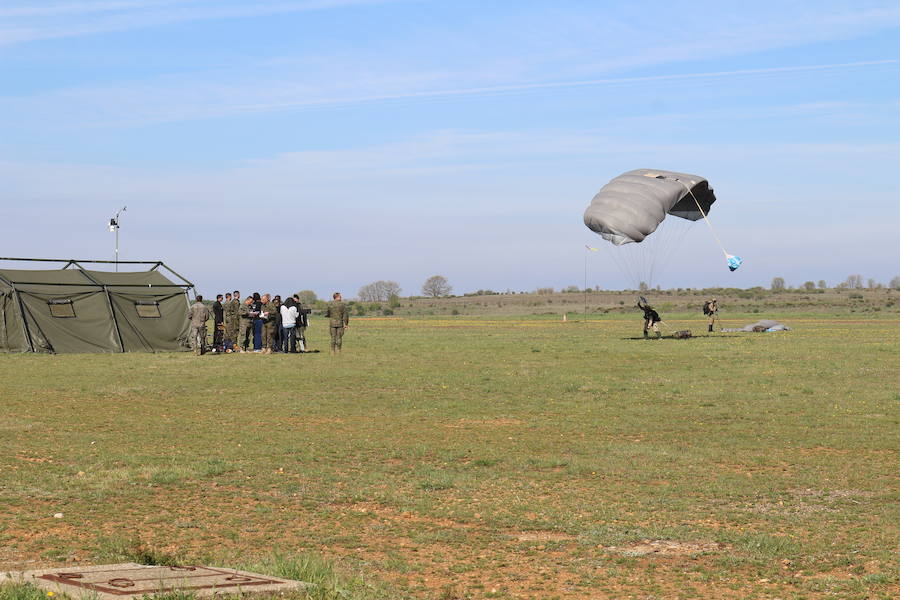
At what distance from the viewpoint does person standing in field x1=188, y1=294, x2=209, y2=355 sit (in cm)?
3322

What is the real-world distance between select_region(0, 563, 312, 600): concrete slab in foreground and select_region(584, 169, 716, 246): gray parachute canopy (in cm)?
3102

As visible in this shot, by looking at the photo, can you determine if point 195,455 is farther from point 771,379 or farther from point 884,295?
point 884,295

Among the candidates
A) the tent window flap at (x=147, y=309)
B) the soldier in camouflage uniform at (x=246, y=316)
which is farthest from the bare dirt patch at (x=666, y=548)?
the tent window flap at (x=147, y=309)

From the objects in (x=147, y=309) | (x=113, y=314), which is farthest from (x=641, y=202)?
(x=113, y=314)

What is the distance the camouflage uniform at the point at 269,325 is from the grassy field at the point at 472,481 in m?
9.46

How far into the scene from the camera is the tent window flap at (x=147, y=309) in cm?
3525

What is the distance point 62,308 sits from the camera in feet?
112

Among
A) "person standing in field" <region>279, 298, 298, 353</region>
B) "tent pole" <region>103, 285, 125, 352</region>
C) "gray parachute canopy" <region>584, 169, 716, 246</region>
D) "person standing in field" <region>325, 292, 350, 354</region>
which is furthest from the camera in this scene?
"gray parachute canopy" <region>584, 169, 716, 246</region>

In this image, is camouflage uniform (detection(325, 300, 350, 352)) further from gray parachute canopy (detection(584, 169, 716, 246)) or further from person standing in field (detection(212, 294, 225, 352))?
gray parachute canopy (detection(584, 169, 716, 246))

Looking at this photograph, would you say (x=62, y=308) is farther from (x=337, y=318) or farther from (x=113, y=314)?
(x=337, y=318)

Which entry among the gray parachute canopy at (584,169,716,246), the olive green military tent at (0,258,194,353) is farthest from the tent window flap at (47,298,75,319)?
the gray parachute canopy at (584,169,716,246)

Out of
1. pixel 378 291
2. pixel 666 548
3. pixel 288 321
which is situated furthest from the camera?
pixel 378 291

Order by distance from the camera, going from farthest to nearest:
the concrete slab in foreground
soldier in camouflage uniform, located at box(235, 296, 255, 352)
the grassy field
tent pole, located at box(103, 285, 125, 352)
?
soldier in camouflage uniform, located at box(235, 296, 255, 352) < tent pole, located at box(103, 285, 125, 352) < the grassy field < the concrete slab in foreground

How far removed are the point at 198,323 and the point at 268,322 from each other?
221 centimetres
